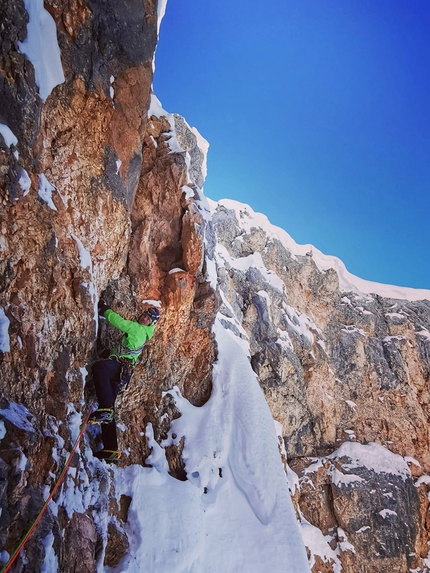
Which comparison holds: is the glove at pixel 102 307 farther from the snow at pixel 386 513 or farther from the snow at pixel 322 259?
the snow at pixel 322 259

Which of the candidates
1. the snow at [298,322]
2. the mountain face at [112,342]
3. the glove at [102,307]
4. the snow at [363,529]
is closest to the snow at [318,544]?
the mountain face at [112,342]

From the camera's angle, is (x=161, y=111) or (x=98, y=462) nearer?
(x=98, y=462)

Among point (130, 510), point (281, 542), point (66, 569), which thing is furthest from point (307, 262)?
point (66, 569)

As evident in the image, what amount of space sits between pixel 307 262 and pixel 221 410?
16.8m

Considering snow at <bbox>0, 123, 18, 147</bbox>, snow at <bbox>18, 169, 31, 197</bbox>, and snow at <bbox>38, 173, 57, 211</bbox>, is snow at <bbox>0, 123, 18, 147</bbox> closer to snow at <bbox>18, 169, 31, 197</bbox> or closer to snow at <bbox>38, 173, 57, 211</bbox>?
snow at <bbox>18, 169, 31, 197</bbox>

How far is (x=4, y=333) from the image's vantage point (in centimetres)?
425

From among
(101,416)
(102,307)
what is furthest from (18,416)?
(102,307)

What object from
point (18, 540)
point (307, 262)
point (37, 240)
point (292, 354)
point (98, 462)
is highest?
point (307, 262)

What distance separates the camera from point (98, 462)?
5.88m

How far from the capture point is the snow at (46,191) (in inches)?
215

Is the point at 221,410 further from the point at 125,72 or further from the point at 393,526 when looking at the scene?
the point at 393,526

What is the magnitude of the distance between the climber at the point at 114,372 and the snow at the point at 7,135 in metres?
3.12

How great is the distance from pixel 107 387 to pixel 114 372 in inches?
14.8

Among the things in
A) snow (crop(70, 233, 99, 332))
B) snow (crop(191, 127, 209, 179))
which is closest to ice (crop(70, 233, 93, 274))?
snow (crop(70, 233, 99, 332))
